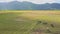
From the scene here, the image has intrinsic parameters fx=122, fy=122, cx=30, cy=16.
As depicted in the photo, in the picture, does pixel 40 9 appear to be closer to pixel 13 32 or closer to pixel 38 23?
pixel 38 23

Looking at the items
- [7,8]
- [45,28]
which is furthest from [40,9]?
[7,8]

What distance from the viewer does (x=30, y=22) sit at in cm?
109

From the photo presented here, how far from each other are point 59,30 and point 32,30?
236 millimetres

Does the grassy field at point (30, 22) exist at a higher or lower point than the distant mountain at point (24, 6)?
lower

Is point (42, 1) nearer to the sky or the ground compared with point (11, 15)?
nearer to the sky

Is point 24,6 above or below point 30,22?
above

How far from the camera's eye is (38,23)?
108 centimetres

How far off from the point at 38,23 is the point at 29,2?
0.68 ft

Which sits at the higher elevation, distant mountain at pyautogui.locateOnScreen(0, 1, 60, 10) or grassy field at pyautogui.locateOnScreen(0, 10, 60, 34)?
distant mountain at pyautogui.locateOnScreen(0, 1, 60, 10)

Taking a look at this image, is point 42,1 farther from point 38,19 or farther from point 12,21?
point 12,21

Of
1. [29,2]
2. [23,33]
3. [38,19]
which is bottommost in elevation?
[23,33]

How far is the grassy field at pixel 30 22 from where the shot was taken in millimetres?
1071

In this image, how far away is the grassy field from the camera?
1071 millimetres

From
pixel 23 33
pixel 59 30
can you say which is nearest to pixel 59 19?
pixel 59 30
